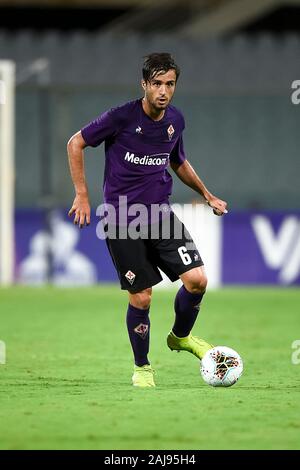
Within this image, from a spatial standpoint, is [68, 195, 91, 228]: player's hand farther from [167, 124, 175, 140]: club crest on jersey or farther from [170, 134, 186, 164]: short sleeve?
[170, 134, 186, 164]: short sleeve

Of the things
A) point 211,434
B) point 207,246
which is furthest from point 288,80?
point 211,434

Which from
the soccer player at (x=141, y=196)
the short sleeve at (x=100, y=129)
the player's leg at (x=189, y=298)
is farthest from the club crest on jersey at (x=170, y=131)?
the player's leg at (x=189, y=298)

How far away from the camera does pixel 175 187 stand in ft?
77.7

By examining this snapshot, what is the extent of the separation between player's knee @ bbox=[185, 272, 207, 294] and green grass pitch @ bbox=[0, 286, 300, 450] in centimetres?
63

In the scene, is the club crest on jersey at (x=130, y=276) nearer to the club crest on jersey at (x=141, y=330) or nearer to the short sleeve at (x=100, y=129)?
the club crest on jersey at (x=141, y=330)

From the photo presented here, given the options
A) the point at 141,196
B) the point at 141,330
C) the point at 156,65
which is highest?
the point at 156,65

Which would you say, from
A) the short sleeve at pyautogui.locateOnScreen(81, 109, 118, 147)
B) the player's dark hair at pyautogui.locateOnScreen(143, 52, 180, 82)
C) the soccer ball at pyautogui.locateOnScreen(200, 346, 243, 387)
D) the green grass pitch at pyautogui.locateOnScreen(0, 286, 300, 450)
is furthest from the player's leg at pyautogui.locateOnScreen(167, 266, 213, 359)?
the player's dark hair at pyautogui.locateOnScreen(143, 52, 180, 82)

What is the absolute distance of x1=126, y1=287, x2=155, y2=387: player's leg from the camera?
22.4 feet

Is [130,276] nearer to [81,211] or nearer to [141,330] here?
[141,330]

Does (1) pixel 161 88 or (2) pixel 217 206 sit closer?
(1) pixel 161 88

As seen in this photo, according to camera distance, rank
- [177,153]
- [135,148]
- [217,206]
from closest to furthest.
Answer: [135,148]
[217,206]
[177,153]

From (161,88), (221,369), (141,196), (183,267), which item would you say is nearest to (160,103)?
(161,88)

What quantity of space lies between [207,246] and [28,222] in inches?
112

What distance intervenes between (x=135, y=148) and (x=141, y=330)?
1.20 metres
